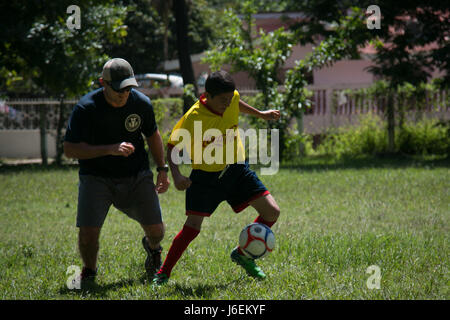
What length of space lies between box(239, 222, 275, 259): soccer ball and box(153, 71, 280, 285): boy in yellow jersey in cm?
15

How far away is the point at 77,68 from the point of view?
1600 cm

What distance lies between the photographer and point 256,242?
189 inches

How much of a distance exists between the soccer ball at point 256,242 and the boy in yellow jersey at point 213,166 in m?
0.15

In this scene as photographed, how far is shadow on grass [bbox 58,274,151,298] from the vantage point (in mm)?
4668

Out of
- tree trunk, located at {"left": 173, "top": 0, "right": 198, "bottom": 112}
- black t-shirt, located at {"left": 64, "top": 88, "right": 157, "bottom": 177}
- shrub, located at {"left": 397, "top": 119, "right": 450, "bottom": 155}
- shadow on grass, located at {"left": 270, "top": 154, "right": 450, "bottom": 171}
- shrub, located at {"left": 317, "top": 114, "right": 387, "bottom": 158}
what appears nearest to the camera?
black t-shirt, located at {"left": 64, "top": 88, "right": 157, "bottom": 177}

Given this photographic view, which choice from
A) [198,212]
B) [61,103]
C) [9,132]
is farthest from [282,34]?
[198,212]

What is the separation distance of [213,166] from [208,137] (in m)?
0.26

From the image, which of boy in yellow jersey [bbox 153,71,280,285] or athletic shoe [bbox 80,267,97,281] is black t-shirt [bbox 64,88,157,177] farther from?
athletic shoe [bbox 80,267,97,281]

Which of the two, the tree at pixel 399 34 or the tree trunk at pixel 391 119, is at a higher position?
the tree at pixel 399 34

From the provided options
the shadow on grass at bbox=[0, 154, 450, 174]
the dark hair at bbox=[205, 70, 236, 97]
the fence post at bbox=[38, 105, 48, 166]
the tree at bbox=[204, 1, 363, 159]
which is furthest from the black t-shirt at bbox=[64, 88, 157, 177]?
the fence post at bbox=[38, 105, 48, 166]

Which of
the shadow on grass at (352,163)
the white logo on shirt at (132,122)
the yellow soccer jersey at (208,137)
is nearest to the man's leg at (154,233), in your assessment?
the yellow soccer jersey at (208,137)

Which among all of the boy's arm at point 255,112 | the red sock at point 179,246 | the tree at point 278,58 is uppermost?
the tree at point 278,58

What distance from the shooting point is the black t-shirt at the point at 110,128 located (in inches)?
185

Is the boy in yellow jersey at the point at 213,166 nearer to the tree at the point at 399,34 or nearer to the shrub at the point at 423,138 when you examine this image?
the tree at the point at 399,34
